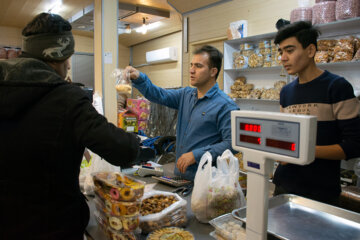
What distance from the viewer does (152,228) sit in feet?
3.61

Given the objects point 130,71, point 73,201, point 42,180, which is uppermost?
point 130,71

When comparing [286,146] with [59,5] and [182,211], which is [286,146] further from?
[59,5]

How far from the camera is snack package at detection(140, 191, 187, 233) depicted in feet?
3.60

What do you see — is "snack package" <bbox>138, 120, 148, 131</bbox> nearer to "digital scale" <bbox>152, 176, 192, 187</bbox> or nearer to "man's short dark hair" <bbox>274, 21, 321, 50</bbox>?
"digital scale" <bbox>152, 176, 192, 187</bbox>

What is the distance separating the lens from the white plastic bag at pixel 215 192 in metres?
1.19

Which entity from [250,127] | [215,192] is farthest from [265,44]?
[250,127]

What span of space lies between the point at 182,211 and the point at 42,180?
56 centimetres

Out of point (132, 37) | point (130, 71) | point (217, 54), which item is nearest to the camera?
point (130, 71)

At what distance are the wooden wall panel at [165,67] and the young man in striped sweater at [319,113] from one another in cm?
573

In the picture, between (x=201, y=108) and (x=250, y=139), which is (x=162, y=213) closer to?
(x=250, y=139)

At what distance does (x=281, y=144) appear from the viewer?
0.71m

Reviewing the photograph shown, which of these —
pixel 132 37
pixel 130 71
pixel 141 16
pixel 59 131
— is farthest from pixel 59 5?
pixel 59 131

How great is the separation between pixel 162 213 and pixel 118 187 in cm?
26

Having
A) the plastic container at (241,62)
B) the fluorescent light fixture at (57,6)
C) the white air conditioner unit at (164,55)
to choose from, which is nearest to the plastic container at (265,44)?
the plastic container at (241,62)
